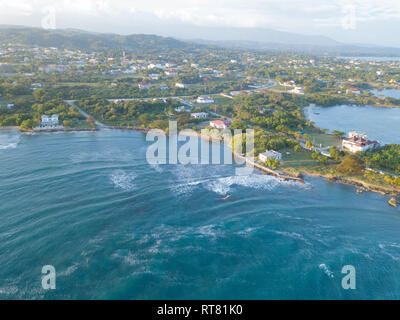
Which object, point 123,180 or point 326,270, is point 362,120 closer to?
point 326,270

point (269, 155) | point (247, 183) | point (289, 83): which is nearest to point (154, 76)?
point (289, 83)

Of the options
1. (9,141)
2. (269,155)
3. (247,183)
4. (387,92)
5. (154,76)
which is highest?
(154,76)

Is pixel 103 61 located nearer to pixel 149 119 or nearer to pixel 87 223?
pixel 149 119

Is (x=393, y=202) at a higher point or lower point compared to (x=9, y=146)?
lower

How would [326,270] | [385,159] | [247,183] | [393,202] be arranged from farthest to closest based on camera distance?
1. [385,159]
2. [247,183]
3. [393,202]
4. [326,270]

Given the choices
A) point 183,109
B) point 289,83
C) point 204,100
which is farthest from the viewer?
point 289,83

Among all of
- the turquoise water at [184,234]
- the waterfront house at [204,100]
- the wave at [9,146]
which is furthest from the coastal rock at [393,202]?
the waterfront house at [204,100]
